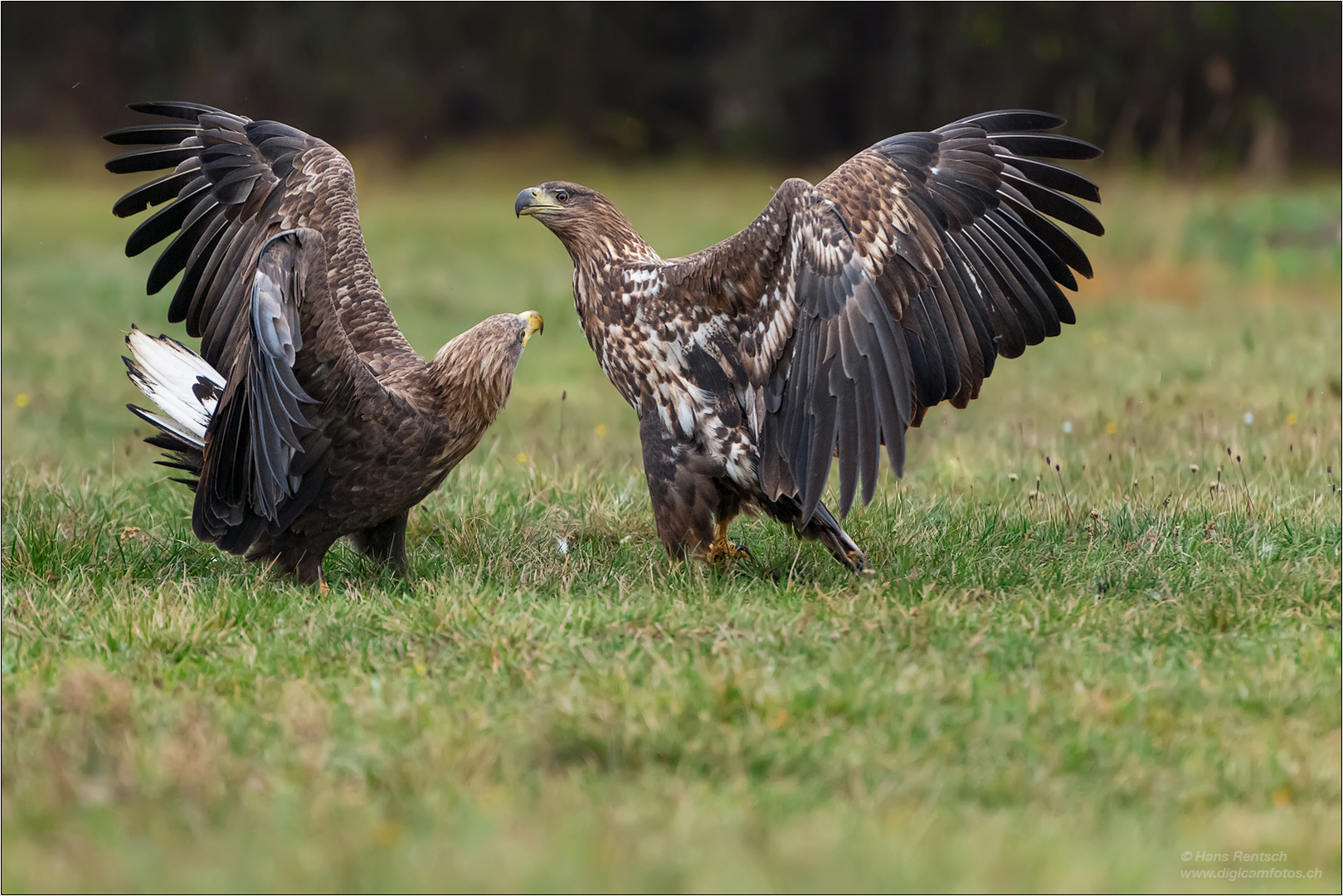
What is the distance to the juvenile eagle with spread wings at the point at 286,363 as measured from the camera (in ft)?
14.2

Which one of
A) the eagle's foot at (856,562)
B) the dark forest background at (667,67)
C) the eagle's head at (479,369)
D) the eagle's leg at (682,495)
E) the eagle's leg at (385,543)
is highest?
the dark forest background at (667,67)

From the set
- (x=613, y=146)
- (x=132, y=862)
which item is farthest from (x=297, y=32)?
(x=132, y=862)

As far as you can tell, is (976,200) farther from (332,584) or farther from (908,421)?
(332,584)

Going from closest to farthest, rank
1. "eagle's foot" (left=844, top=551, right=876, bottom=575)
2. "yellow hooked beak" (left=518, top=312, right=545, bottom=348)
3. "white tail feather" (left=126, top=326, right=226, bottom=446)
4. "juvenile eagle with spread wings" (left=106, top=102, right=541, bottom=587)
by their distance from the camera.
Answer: "juvenile eagle with spread wings" (left=106, top=102, right=541, bottom=587) → "eagle's foot" (left=844, top=551, right=876, bottom=575) → "white tail feather" (left=126, top=326, right=226, bottom=446) → "yellow hooked beak" (left=518, top=312, right=545, bottom=348)

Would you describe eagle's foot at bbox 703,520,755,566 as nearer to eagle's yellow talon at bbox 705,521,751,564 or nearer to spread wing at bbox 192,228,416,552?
eagle's yellow talon at bbox 705,521,751,564

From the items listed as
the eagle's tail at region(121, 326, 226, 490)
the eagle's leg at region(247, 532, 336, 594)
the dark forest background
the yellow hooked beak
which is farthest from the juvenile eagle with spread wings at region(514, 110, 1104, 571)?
the dark forest background

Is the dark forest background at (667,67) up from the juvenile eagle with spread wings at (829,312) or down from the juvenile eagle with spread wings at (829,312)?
up

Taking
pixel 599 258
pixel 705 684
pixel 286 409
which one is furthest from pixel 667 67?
pixel 705 684

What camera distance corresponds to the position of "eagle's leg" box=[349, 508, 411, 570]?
17.1 ft

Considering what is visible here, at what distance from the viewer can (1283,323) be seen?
1016cm

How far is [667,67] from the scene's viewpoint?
80.6 ft

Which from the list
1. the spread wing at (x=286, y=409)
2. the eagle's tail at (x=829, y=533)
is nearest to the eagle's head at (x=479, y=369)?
the spread wing at (x=286, y=409)

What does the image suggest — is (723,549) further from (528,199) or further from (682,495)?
(528,199)

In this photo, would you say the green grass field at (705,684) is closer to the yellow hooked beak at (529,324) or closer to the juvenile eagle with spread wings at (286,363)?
the juvenile eagle with spread wings at (286,363)
